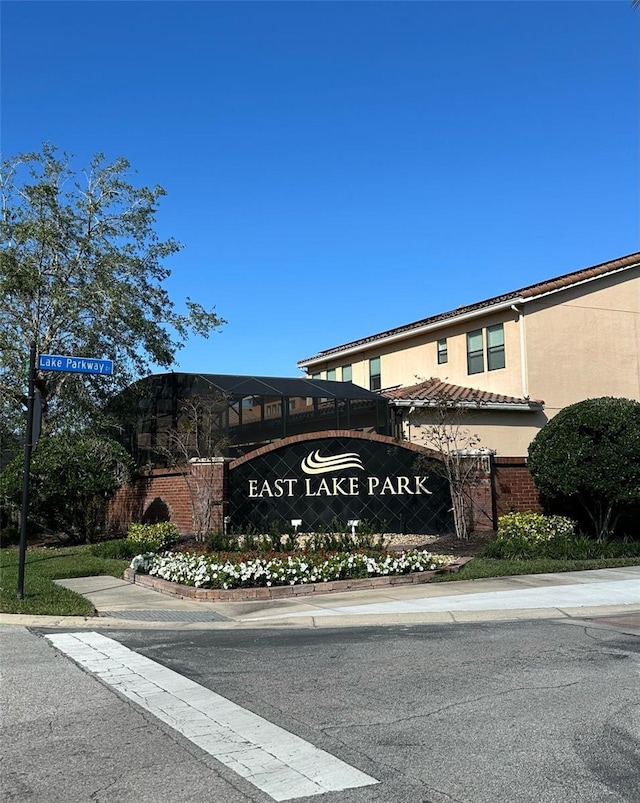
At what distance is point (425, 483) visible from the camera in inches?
725

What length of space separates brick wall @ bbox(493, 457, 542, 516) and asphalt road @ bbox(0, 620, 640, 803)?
8.62 meters

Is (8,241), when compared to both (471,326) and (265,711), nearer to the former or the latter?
(471,326)

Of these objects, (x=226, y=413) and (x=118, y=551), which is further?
(x=226, y=413)

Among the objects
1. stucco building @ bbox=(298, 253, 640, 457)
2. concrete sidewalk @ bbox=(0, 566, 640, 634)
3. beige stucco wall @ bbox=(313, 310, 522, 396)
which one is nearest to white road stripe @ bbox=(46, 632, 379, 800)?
concrete sidewalk @ bbox=(0, 566, 640, 634)

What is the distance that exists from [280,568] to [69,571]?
488cm


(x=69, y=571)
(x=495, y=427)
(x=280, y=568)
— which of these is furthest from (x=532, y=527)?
(x=69, y=571)

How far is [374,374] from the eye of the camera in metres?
31.1

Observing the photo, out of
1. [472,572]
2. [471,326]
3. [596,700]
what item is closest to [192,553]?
[472,572]

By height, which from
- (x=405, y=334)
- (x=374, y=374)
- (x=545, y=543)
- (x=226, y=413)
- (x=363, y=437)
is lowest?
(x=545, y=543)

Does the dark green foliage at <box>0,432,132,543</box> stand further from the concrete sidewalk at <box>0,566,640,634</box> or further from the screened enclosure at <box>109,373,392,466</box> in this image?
the concrete sidewalk at <box>0,566,640,634</box>

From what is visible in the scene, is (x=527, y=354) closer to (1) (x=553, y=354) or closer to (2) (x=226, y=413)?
(1) (x=553, y=354)

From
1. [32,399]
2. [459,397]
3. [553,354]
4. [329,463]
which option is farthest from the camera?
[553,354]

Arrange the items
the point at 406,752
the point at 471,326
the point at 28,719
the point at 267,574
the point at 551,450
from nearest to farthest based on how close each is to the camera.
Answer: the point at 406,752 < the point at 28,719 < the point at 267,574 < the point at 551,450 < the point at 471,326

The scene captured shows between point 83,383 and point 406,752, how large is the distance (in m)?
19.6
